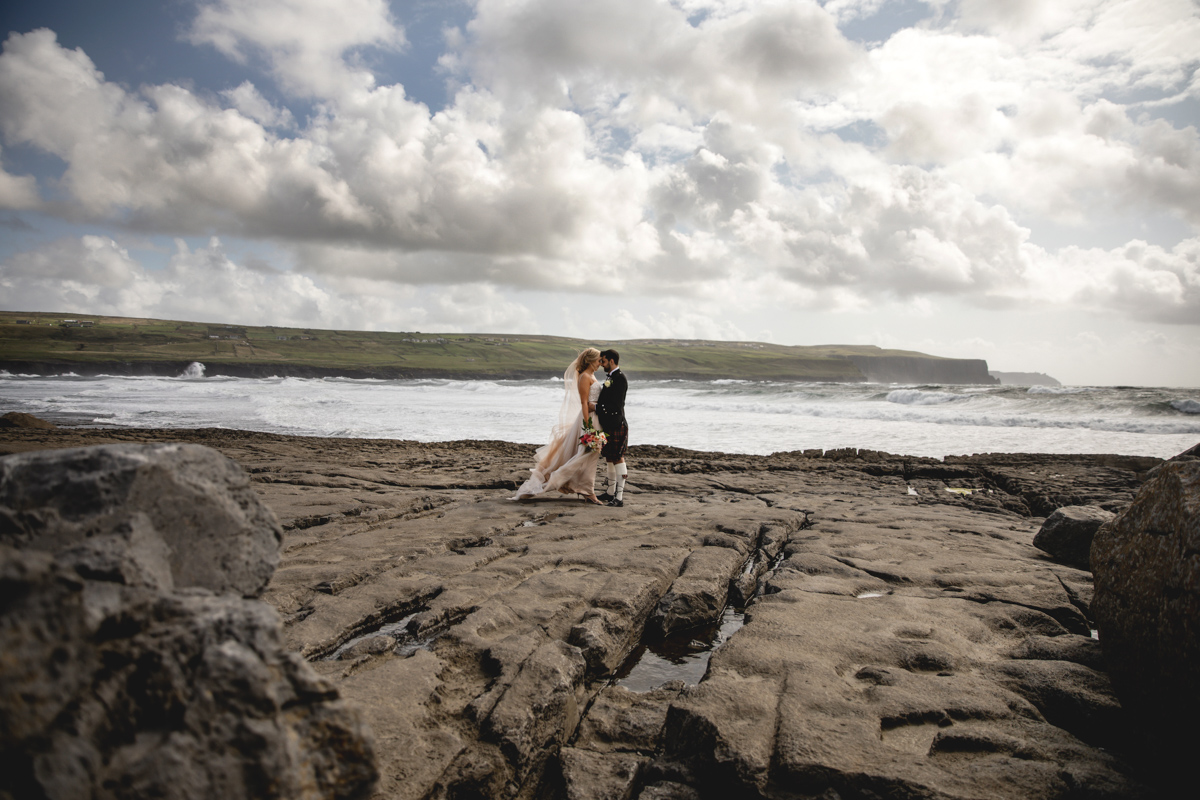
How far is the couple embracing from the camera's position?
25.6ft

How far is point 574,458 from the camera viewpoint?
309 inches

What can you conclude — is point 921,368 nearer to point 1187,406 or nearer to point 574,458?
point 1187,406

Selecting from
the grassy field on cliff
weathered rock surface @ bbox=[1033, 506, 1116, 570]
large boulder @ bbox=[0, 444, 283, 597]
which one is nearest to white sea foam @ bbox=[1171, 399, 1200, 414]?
weathered rock surface @ bbox=[1033, 506, 1116, 570]

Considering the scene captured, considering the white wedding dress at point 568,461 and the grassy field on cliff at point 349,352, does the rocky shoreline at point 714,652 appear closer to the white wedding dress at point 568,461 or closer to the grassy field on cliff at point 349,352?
the white wedding dress at point 568,461

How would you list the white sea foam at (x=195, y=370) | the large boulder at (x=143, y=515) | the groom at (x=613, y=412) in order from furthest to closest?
the white sea foam at (x=195, y=370) < the groom at (x=613, y=412) < the large boulder at (x=143, y=515)

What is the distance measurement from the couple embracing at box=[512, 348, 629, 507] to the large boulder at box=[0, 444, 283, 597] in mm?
5788

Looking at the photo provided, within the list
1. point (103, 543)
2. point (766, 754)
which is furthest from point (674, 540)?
point (103, 543)

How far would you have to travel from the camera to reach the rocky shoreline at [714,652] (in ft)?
7.55

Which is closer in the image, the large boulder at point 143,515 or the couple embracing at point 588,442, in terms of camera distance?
the large boulder at point 143,515

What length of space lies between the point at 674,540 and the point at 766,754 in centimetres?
322

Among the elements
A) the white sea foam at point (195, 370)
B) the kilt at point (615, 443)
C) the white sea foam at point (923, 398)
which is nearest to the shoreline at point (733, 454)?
the kilt at point (615, 443)

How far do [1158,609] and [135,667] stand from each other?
11.4 ft

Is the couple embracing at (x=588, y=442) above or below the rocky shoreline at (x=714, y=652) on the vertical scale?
above

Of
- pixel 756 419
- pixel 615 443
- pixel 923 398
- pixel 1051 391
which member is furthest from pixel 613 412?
pixel 1051 391
